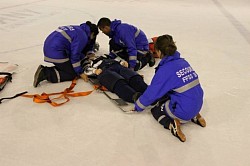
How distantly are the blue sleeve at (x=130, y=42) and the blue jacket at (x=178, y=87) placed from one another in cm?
100

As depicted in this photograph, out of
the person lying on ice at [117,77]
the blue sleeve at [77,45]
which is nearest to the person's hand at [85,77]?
the person lying on ice at [117,77]

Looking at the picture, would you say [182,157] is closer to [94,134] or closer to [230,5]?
[94,134]

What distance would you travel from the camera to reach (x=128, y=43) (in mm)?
3018

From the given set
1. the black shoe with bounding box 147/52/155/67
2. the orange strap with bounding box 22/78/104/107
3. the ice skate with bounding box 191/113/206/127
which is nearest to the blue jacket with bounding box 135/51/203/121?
the ice skate with bounding box 191/113/206/127

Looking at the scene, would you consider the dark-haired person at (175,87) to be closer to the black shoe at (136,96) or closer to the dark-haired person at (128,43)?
the black shoe at (136,96)

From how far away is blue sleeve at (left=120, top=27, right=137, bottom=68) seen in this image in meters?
3.02

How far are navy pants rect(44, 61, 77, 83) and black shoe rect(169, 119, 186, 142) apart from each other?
4.07ft

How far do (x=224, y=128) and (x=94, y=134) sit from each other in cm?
95

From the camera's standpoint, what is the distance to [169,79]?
6.55 ft

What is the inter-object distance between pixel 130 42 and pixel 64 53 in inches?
26.3

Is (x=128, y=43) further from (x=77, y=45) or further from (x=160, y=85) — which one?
(x=160, y=85)

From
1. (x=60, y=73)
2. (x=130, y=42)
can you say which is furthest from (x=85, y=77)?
(x=130, y=42)

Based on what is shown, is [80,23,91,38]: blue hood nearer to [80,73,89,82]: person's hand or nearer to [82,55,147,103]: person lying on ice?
[82,55,147,103]: person lying on ice

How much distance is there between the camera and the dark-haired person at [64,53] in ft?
9.15
